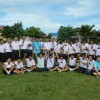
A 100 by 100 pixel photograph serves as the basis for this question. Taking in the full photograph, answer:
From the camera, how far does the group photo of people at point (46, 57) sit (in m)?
16.4

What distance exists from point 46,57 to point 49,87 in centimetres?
501

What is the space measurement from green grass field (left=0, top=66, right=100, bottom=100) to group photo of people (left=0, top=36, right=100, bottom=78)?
75cm

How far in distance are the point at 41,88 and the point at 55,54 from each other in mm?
6416

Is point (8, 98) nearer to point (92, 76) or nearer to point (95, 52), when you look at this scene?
point (92, 76)

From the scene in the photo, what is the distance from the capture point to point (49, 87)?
12859mm

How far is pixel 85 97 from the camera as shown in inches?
456

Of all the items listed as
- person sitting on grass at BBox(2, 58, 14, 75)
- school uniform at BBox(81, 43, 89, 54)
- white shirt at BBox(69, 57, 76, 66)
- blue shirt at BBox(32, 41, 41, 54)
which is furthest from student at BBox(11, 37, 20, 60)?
school uniform at BBox(81, 43, 89, 54)

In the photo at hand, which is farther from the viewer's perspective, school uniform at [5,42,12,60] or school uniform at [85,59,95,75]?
school uniform at [5,42,12,60]

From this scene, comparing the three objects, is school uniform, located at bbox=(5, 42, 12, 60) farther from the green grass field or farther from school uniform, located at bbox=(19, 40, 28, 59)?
the green grass field

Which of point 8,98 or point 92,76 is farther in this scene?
point 92,76

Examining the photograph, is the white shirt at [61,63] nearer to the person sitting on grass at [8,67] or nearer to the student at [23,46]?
the student at [23,46]

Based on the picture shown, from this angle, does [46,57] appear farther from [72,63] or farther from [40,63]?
[72,63]

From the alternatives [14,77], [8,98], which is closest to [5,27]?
[14,77]

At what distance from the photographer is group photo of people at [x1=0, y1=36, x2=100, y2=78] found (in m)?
16.4
